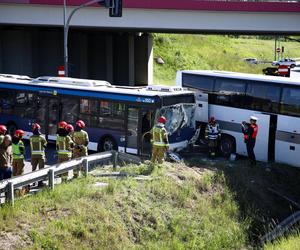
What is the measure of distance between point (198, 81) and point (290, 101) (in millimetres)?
4134

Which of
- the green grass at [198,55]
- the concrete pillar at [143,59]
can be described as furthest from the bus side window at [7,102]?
the green grass at [198,55]

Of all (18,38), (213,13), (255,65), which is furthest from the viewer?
(255,65)

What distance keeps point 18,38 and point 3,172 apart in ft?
89.4

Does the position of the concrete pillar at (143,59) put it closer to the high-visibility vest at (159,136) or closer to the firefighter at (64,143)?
the high-visibility vest at (159,136)

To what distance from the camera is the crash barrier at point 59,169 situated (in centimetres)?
1148

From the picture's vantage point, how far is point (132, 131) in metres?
18.8

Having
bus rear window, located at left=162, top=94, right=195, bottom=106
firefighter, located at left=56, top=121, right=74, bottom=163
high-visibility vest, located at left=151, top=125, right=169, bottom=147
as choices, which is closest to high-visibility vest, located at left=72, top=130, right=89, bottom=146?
firefighter, located at left=56, top=121, right=74, bottom=163

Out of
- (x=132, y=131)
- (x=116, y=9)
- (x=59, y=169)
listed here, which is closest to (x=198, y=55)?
(x=116, y=9)

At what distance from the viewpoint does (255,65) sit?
6581 centimetres

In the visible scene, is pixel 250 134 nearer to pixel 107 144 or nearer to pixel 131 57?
pixel 107 144

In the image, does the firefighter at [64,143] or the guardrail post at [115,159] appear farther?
the guardrail post at [115,159]

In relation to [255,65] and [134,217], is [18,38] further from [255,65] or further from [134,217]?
[255,65]

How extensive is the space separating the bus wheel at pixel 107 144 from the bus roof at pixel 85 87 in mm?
1633

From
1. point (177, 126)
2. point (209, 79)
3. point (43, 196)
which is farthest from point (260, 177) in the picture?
point (43, 196)
